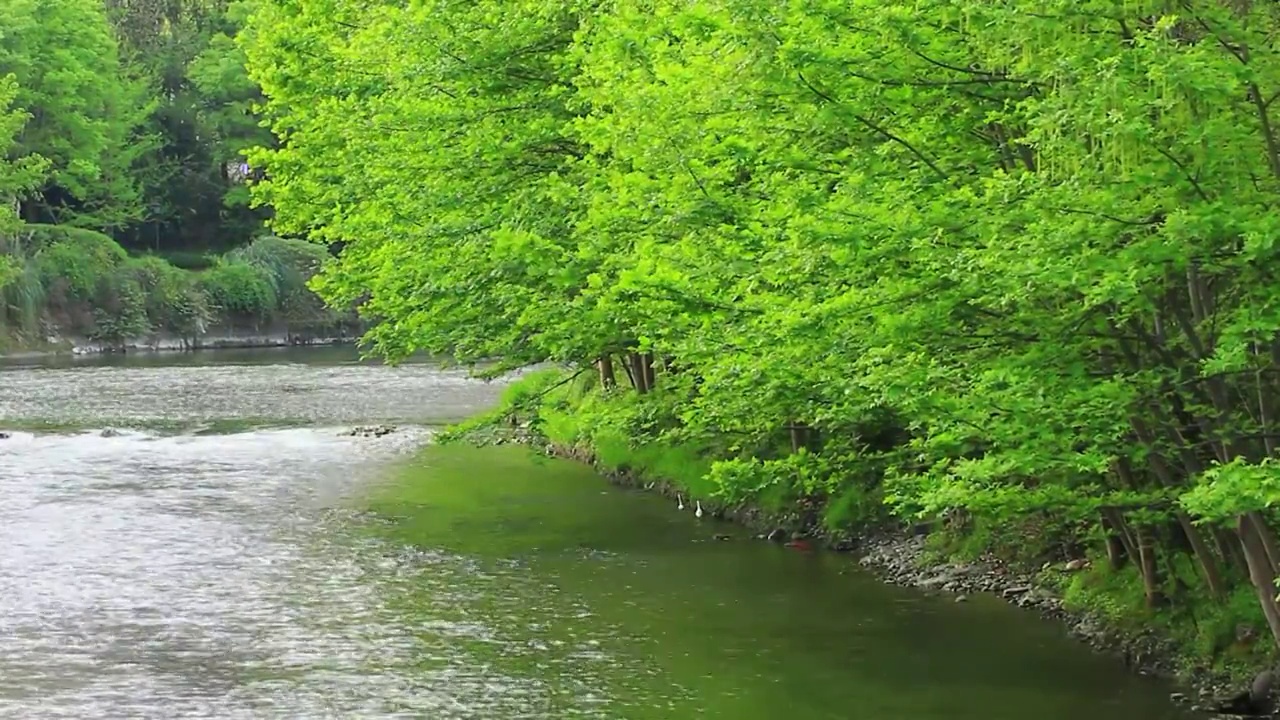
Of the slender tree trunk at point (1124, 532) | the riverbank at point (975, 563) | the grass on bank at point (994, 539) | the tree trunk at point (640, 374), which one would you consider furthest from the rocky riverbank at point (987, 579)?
the tree trunk at point (640, 374)

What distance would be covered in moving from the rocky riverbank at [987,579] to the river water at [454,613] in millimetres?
376

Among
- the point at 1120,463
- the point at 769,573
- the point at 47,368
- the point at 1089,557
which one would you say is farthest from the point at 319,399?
the point at 1120,463

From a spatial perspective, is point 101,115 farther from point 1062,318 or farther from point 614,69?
point 1062,318

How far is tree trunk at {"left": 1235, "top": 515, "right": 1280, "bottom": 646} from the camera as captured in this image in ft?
53.5

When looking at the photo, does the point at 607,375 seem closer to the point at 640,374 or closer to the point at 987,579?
the point at 640,374

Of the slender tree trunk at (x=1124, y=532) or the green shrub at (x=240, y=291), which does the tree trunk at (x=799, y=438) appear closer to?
the slender tree trunk at (x=1124, y=532)

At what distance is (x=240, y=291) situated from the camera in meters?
83.7

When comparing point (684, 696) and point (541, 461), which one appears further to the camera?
point (541, 461)

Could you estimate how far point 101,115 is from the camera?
8944 centimetres

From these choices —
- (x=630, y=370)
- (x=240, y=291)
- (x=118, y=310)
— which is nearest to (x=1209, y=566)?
(x=630, y=370)

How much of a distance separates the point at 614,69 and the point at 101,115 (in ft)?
233

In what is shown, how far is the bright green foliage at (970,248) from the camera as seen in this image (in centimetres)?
A: 1342

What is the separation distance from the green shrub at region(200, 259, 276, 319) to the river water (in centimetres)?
4523

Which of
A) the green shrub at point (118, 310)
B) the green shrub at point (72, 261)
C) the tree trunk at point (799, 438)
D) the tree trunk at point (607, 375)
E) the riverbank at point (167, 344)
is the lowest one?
the tree trunk at point (799, 438)
